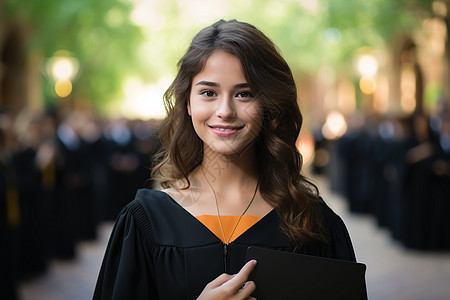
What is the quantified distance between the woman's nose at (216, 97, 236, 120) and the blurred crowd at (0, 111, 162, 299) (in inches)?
126

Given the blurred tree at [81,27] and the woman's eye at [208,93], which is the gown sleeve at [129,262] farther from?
the blurred tree at [81,27]

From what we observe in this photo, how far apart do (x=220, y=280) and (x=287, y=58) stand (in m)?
7.29

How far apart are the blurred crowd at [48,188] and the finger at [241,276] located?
3.41m

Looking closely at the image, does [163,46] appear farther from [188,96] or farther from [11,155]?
[188,96]

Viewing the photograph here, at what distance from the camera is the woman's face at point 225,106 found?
2086 mm

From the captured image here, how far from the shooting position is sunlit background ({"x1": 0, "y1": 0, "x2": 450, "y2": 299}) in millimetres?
10719

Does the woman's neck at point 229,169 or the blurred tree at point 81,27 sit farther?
the blurred tree at point 81,27

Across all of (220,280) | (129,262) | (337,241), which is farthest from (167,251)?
(337,241)

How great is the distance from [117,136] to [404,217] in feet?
22.8

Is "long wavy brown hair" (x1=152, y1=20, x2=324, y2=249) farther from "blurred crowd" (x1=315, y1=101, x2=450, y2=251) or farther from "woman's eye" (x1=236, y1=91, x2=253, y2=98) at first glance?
"blurred crowd" (x1=315, y1=101, x2=450, y2=251)

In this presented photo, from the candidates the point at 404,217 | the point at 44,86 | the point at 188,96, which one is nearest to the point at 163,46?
the point at 44,86

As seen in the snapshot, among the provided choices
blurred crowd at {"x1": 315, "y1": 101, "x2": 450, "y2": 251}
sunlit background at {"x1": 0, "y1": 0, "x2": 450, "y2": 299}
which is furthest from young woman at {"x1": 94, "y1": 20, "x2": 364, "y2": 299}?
blurred crowd at {"x1": 315, "y1": 101, "x2": 450, "y2": 251}

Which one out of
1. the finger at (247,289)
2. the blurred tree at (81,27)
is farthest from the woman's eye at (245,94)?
the blurred tree at (81,27)

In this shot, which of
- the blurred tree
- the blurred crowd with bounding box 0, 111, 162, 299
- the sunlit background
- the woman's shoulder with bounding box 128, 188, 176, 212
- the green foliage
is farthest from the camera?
the blurred tree
